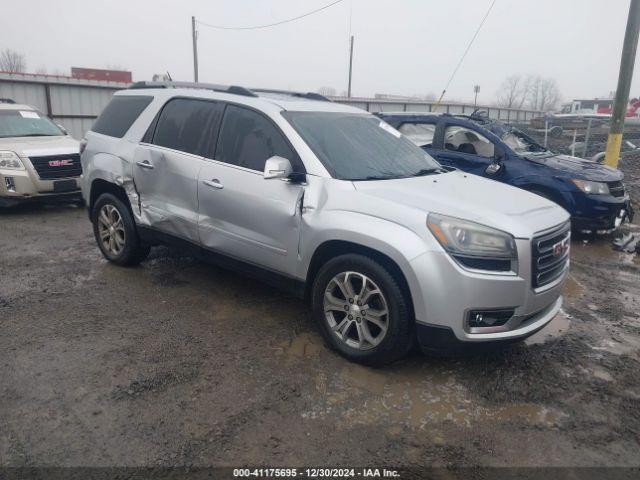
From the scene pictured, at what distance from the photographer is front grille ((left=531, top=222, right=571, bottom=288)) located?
3.14m

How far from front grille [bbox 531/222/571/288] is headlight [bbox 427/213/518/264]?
0.20 metres

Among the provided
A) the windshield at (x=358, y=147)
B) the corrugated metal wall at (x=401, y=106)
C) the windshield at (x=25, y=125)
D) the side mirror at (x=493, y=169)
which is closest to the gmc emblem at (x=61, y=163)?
the windshield at (x=25, y=125)

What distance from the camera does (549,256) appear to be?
3287 millimetres

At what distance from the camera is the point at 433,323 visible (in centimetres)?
305

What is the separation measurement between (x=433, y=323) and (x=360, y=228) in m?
0.76

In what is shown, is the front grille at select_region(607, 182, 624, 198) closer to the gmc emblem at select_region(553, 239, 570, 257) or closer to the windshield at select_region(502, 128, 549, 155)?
the windshield at select_region(502, 128, 549, 155)

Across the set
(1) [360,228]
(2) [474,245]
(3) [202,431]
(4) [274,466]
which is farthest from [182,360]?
(2) [474,245]

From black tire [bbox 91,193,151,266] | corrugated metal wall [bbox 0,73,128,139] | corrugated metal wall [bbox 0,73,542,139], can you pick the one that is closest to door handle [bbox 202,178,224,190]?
black tire [bbox 91,193,151,266]

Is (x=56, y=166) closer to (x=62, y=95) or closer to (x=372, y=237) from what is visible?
(x=372, y=237)

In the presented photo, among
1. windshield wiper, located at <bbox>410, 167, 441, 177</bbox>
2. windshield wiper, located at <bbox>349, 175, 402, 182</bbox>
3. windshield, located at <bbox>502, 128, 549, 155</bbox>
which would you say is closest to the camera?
windshield wiper, located at <bbox>349, 175, 402, 182</bbox>

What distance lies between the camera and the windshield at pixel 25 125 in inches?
339

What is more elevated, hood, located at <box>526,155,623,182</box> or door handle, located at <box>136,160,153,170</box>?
door handle, located at <box>136,160,153,170</box>

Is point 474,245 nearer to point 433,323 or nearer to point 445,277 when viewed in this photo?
point 445,277

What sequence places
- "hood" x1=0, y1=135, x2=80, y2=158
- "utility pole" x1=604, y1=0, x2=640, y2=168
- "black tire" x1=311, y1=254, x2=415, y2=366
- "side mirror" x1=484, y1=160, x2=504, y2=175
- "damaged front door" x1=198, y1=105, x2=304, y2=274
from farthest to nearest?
"utility pole" x1=604, y1=0, x2=640, y2=168 < "hood" x1=0, y1=135, x2=80, y2=158 < "side mirror" x1=484, y1=160, x2=504, y2=175 < "damaged front door" x1=198, y1=105, x2=304, y2=274 < "black tire" x1=311, y1=254, x2=415, y2=366
